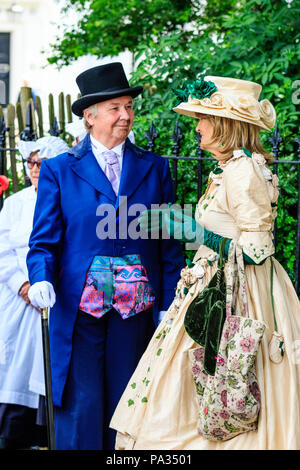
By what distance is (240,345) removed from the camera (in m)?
2.74

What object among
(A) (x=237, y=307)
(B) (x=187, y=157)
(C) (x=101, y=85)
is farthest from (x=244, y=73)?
(A) (x=237, y=307)

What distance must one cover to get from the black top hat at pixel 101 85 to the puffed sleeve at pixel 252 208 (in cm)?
81

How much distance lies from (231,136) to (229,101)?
155 millimetres

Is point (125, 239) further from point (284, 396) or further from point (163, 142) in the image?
point (163, 142)

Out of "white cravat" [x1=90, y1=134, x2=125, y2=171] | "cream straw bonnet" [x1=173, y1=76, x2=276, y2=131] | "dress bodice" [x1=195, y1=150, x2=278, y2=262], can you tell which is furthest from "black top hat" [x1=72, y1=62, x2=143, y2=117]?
"dress bodice" [x1=195, y1=150, x2=278, y2=262]

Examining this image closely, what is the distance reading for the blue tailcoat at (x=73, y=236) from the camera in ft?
11.0

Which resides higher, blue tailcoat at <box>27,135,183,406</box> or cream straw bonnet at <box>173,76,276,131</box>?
cream straw bonnet at <box>173,76,276,131</box>

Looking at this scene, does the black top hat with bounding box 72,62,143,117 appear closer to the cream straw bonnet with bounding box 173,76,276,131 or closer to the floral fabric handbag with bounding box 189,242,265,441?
the cream straw bonnet with bounding box 173,76,276,131

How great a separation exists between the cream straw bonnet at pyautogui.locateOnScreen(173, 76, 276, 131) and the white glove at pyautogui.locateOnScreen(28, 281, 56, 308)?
992 millimetres

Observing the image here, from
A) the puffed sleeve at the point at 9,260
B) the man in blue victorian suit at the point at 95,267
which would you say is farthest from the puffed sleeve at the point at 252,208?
the puffed sleeve at the point at 9,260

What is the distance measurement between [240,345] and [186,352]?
13.4 inches

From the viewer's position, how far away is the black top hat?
3396 mm

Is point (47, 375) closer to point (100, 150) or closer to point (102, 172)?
point (102, 172)

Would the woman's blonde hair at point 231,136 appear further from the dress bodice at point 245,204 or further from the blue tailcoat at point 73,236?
the blue tailcoat at point 73,236
